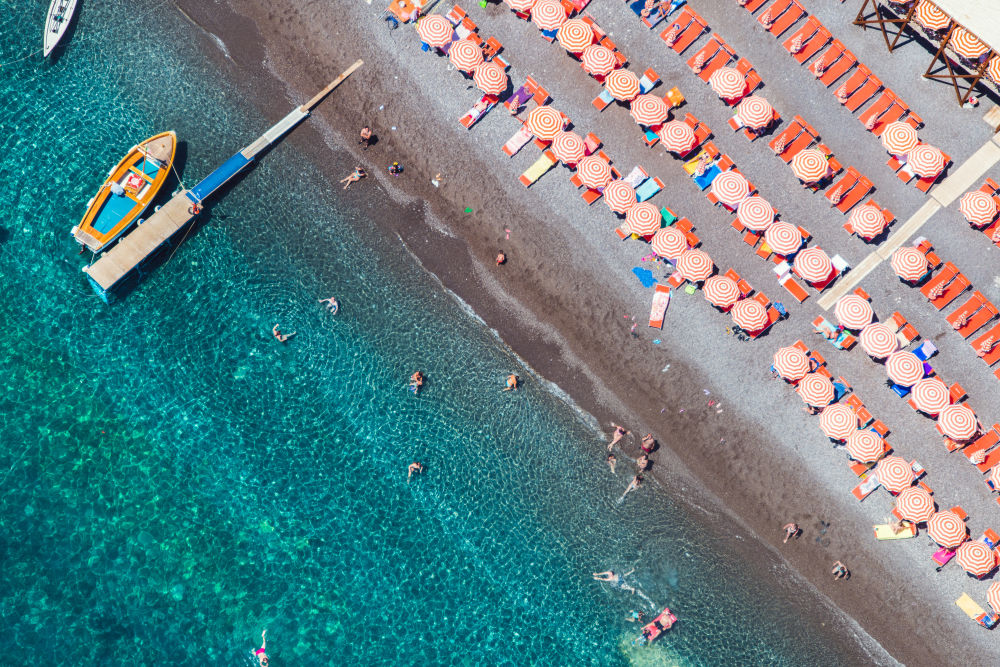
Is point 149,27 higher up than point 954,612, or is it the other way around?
point 954,612

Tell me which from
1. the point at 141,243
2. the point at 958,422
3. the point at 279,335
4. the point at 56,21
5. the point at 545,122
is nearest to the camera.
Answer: the point at 958,422

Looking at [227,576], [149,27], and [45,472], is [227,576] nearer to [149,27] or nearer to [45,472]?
[45,472]

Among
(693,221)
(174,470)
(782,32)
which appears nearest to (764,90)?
(782,32)

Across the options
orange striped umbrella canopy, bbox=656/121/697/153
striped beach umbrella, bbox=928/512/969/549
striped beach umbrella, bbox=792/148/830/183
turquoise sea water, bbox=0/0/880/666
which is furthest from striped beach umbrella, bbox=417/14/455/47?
striped beach umbrella, bbox=928/512/969/549

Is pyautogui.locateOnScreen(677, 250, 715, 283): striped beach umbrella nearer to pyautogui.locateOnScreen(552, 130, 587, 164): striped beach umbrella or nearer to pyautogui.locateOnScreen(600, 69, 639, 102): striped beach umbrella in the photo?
pyautogui.locateOnScreen(552, 130, 587, 164): striped beach umbrella

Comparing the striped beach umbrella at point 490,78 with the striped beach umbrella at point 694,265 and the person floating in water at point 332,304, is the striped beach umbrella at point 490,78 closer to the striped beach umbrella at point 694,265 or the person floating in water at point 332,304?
the striped beach umbrella at point 694,265

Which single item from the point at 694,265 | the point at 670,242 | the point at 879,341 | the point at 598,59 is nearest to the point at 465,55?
the point at 598,59

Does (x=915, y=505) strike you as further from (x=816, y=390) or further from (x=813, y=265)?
(x=813, y=265)
